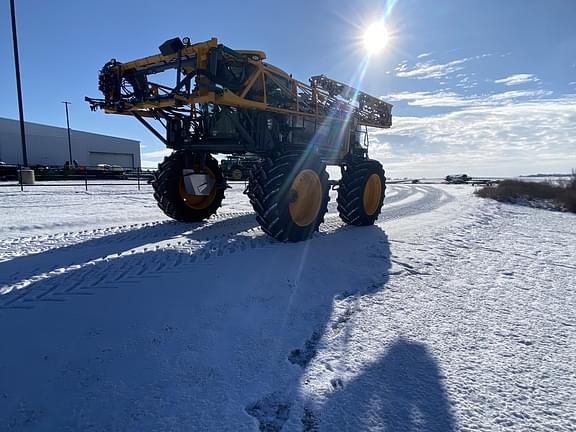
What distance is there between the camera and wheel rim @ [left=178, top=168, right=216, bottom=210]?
7204 millimetres

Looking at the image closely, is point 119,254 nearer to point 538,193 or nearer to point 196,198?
point 196,198

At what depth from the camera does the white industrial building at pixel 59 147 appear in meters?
44.7

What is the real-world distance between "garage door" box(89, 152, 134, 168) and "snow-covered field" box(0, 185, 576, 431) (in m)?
54.4

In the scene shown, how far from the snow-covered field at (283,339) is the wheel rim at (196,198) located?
2438mm

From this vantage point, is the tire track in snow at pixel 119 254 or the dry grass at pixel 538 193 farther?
the dry grass at pixel 538 193

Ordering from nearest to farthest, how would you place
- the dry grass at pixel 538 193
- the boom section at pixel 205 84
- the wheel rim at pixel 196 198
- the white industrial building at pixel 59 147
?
the boom section at pixel 205 84, the wheel rim at pixel 196 198, the dry grass at pixel 538 193, the white industrial building at pixel 59 147

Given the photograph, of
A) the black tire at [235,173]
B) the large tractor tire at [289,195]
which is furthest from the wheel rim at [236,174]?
the large tractor tire at [289,195]

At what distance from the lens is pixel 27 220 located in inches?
279

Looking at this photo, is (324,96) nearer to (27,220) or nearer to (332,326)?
(332,326)

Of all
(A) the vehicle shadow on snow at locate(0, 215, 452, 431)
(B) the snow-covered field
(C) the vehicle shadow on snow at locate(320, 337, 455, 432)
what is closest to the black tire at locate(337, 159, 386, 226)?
Answer: (B) the snow-covered field

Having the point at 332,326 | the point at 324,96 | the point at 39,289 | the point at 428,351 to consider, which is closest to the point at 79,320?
the point at 39,289

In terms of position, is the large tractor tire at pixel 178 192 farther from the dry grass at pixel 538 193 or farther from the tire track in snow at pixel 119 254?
the dry grass at pixel 538 193

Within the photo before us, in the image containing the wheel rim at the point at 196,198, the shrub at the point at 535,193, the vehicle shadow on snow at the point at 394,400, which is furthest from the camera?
the shrub at the point at 535,193

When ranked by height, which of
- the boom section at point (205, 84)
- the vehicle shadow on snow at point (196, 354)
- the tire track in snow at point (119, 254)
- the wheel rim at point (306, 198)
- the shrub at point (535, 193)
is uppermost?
the boom section at point (205, 84)
